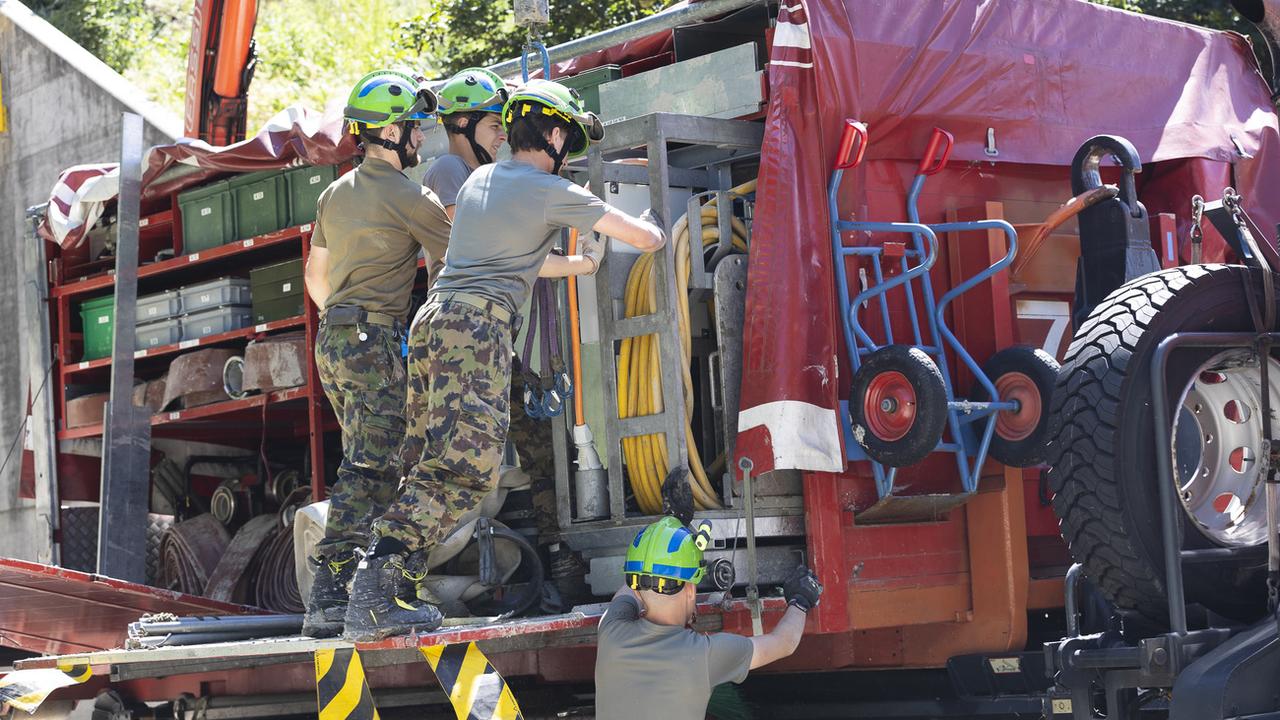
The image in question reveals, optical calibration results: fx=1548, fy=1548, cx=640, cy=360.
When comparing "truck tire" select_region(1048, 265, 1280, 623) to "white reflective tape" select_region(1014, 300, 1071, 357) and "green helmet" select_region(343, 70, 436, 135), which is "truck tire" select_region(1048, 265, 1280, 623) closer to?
"white reflective tape" select_region(1014, 300, 1071, 357)

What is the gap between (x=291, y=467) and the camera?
10234 millimetres

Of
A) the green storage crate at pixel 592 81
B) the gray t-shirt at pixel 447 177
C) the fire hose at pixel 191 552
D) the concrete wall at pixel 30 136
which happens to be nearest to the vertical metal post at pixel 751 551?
the gray t-shirt at pixel 447 177

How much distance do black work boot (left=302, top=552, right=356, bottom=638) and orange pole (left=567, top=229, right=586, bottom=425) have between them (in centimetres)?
97

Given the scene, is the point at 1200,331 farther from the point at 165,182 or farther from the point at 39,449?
the point at 39,449

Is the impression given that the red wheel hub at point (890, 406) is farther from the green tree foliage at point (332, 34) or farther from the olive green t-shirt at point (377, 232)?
the green tree foliage at point (332, 34)

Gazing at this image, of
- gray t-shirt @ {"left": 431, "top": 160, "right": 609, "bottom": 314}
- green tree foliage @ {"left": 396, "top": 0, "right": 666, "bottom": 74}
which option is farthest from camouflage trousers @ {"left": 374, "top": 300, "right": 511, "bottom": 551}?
green tree foliage @ {"left": 396, "top": 0, "right": 666, "bottom": 74}

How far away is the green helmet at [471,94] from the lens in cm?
590

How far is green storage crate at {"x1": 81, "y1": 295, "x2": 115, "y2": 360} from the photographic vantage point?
9414 millimetres

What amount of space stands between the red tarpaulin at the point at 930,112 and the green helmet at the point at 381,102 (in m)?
1.32

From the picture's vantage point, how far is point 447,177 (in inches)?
233

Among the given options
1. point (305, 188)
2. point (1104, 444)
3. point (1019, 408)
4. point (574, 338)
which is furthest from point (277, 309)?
point (1104, 444)

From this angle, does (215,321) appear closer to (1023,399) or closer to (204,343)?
(204,343)

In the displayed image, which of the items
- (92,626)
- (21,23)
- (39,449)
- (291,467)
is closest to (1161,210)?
(92,626)

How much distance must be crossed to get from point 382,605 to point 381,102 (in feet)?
6.09
